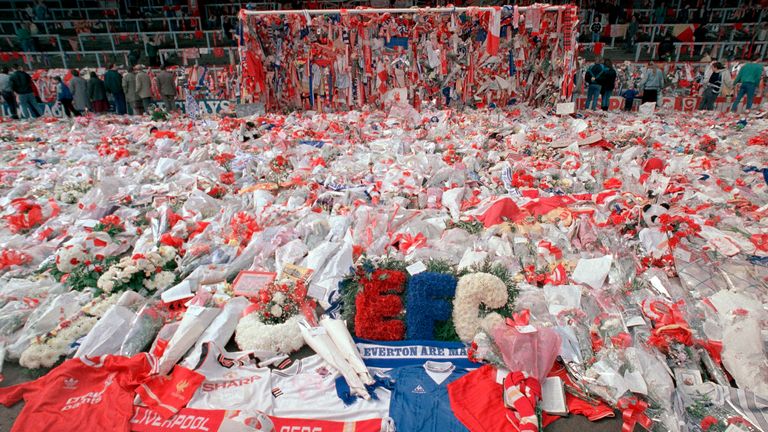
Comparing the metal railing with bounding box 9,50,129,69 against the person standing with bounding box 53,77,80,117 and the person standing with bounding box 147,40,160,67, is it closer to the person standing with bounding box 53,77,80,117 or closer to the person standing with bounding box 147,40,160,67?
the person standing with bounding box 147,40,160,67

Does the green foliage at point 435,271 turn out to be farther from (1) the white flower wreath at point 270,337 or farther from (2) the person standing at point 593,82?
(2) the person standing at point 593,82

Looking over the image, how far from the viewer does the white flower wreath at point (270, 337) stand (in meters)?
2.95

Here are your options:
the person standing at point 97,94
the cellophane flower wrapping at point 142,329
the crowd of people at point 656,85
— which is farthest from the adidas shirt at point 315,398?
the person standing at point 97,94

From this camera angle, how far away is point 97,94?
1158 centimetres

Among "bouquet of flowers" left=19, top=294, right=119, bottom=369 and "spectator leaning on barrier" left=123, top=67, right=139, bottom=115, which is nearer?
"bouquet of flowers" left=19, top=294, right=119, bottom=369

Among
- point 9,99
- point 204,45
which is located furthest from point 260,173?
point 204,45

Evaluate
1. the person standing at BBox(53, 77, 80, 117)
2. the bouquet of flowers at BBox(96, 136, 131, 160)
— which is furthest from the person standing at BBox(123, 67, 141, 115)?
the bouquet of flowers at BBox(96, 136, 131, 160)

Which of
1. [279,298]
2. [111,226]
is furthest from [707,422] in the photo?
[111,226]

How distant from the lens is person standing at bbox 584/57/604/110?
10.9m

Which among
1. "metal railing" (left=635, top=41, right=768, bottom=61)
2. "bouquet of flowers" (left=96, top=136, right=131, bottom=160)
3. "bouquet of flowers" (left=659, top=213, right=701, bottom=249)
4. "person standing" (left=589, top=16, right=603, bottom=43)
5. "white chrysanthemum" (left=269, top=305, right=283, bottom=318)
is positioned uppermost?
"person standing" (left=589, top=16, right=603, bottom=43)

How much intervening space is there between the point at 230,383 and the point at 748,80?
530 inches

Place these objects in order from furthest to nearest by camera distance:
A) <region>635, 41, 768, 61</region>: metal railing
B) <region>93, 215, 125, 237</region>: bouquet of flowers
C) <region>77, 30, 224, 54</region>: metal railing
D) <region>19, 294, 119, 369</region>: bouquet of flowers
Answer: <region>77, 30, 224, 54</region>: metal railing → <region>635, 41, 768, 61</region>: metal railing → <region>93, 215, 125, 237</region>: bouquet of flowers → <region>19, 294, 119, 369</region>: bouquet of flowers

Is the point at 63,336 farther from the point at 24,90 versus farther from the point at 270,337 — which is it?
the point at 24,90

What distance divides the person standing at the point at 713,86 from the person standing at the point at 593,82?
2967 millimetres
